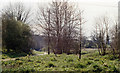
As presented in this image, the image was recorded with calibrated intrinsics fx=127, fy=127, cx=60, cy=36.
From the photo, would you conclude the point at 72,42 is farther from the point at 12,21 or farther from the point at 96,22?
the point at 12,21

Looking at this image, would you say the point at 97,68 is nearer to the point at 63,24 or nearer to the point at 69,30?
the point at 69,30

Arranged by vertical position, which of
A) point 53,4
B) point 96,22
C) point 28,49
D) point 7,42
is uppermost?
point 53,4

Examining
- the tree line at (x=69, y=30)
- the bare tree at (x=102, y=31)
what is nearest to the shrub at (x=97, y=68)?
the tree line at (x=69, y=30)

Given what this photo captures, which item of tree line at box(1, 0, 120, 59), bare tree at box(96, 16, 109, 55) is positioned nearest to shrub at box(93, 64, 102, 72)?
tree line at box(1, 0, 120, 59)

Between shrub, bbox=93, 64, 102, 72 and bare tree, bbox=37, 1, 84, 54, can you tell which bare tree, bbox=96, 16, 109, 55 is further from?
shrub, bbox=93, 64, 102, 72

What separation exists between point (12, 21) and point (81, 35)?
6.12 meters

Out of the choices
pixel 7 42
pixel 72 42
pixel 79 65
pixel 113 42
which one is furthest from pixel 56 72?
pixel 7 42

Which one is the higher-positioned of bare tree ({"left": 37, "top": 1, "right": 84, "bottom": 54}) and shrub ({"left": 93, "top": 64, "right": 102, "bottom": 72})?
bare tree ({"left": 37, "top": 1, "right": 84, "bottom": 54})

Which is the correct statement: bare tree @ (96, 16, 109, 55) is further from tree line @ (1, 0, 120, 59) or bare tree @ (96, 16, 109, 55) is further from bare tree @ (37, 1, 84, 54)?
bare tree @ (37, 1, 84, 54)

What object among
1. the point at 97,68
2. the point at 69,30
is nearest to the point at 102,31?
the point at 69,30

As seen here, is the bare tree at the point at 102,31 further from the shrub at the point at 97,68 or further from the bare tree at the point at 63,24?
the shrub at the point at 97,68

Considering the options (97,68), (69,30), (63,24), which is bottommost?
(97,68)

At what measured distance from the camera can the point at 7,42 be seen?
9.40 metres

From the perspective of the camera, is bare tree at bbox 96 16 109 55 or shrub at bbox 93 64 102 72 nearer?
shrub at bbox 93 64 102 72
